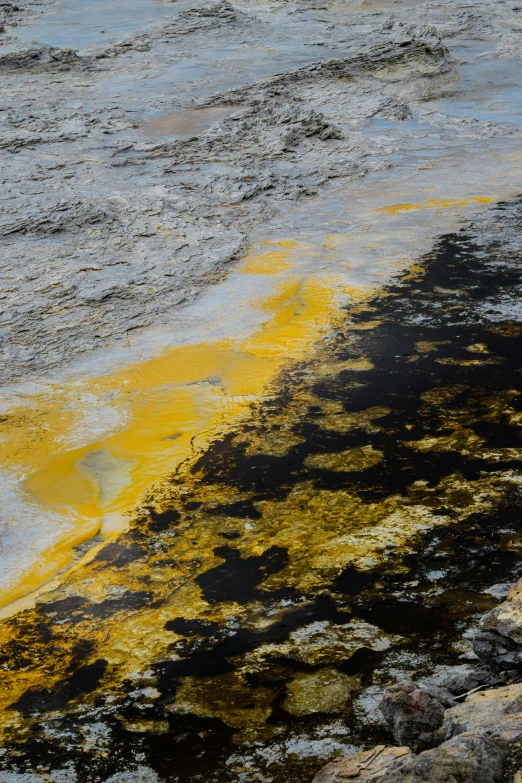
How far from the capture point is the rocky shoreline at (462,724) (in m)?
1.31

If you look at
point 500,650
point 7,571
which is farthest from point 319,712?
point 7,571

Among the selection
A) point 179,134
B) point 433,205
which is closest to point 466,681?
point 433,205

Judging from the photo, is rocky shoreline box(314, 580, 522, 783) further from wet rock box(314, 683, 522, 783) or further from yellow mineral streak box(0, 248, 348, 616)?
yellow mineral streak box(0, 248, 348, 616)

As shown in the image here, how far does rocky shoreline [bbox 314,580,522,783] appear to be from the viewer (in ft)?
4.28

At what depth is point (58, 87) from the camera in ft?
26.8

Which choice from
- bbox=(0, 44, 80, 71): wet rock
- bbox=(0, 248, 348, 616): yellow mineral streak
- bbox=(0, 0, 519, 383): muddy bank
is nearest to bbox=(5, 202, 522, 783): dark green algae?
bbox=(0, 248, 348, 616): yellow mineral streak

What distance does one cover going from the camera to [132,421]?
3.26m

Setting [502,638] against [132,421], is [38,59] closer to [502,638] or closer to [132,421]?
[132,421]

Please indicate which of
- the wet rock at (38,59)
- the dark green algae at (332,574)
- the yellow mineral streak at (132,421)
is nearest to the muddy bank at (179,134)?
the wet rock at (38,59)

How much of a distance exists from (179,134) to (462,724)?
597 centimetres

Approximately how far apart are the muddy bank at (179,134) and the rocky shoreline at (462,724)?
247cm

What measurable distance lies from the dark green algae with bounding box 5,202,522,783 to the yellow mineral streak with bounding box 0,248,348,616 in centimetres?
11

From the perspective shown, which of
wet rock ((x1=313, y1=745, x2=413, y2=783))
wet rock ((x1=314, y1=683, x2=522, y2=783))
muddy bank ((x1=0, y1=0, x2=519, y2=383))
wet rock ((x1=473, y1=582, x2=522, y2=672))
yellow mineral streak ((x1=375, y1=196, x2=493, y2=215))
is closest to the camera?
wet rock ((x1=314, y1=683, x2=522, y2=783))

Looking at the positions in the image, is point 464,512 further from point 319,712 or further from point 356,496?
point 319,712
